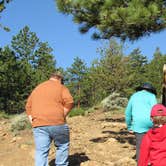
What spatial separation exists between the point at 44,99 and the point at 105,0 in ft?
11.3

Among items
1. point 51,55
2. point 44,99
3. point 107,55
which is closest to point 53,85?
point 44,99

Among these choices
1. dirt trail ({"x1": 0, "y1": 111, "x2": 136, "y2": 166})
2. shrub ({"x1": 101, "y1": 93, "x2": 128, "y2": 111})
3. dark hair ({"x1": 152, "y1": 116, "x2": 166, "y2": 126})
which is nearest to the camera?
dark hair ({"x1": 152, "y1": 116, "x2": 166, "y2": 126})

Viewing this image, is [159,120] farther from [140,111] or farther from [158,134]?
[140,111]

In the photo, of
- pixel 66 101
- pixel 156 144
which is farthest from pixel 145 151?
pixel 66 101

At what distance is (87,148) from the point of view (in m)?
9.70

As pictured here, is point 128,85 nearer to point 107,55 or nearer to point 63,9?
point 107,55

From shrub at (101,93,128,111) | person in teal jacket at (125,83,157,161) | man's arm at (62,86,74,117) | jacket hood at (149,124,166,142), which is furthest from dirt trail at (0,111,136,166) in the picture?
shrub at (101,93,128,111)

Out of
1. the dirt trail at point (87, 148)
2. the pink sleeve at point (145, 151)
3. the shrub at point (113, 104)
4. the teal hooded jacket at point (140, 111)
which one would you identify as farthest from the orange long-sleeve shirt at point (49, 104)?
the shrub at point (113, 104)

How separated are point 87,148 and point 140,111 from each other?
3171 millimetres

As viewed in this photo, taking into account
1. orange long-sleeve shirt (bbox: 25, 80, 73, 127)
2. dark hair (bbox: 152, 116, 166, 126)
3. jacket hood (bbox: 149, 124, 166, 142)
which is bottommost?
jacket hood (bbox: 149, 124, 166, 142)

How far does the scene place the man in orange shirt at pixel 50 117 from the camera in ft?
23.2

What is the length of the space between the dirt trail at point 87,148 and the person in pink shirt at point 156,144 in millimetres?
3251

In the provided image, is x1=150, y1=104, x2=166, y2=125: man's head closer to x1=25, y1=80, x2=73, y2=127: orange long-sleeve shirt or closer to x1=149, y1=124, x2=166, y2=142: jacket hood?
x1=149, y1=124, x2=166, y2=142: jacket hood

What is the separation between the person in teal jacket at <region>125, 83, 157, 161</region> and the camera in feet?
22.0
